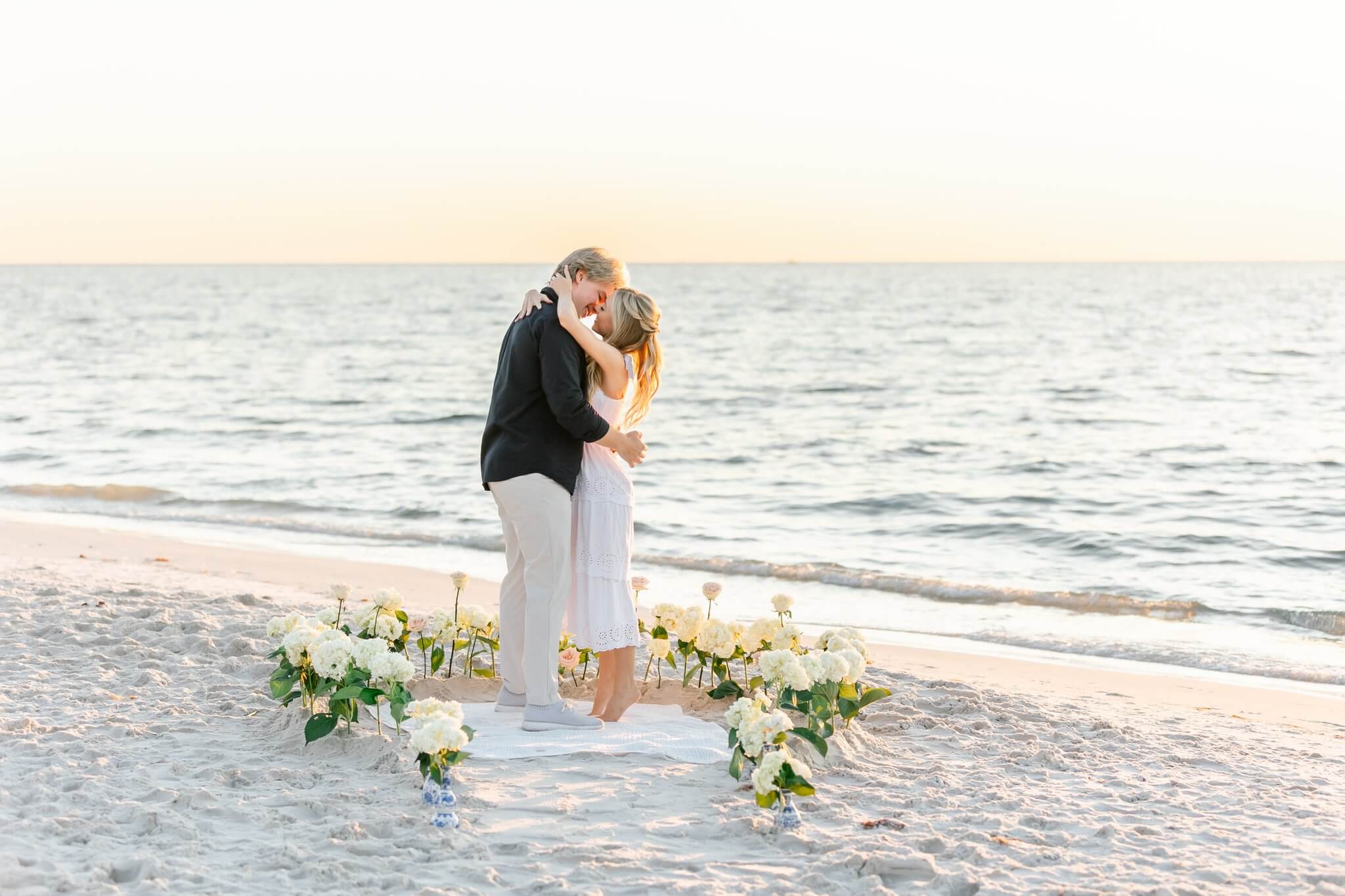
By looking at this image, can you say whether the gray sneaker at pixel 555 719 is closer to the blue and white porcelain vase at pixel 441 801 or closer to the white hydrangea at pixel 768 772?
the blue and white porcelain vase at pixel 441 801

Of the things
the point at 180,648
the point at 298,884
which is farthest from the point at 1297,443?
the point at 298,884

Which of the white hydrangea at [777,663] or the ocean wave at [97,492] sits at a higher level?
the white hydrangea at [777,663]

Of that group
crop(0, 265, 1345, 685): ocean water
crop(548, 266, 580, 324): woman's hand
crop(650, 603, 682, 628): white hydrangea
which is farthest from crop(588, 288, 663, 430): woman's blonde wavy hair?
crop(0, 265, 1345, 685): ocean water

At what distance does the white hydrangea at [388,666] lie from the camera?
15.7 ft

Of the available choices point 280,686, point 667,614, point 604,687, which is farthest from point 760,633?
point 280,686

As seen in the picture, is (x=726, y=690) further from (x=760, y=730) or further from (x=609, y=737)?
(x=760, y=730)

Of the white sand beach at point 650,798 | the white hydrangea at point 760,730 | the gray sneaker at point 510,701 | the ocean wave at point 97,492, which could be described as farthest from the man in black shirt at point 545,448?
the ocean wave at point 97,492

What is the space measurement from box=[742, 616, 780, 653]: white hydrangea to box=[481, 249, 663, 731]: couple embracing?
537 millimetres

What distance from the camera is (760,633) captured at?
219 inches

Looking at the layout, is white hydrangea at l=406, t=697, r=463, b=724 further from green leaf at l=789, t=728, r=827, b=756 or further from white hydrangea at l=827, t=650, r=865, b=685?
white hydrangea at l=827, t=650, r=865, b=685

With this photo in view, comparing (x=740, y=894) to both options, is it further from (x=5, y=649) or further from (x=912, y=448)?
(x=912, y=448)

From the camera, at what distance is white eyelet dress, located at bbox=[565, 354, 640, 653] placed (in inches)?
210

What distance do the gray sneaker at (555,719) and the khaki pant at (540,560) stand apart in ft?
0.10

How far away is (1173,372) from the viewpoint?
103ft
